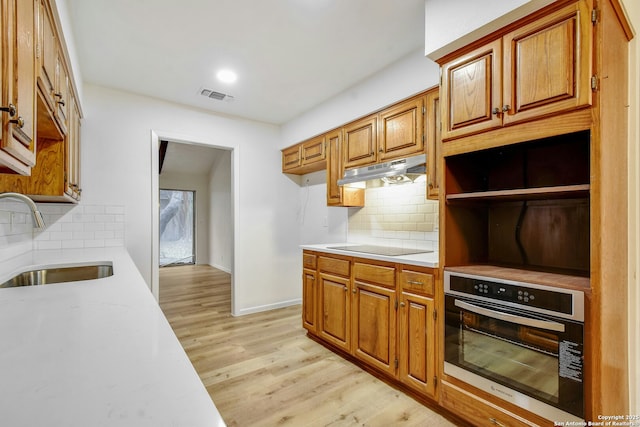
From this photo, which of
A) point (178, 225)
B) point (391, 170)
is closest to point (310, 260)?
point (391, 170)

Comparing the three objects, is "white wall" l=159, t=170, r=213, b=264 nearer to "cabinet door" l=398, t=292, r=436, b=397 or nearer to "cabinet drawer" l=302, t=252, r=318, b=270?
"cabinet drawer" l=302, t=252, r=318, b=270

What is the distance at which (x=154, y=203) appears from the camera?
3.21 m

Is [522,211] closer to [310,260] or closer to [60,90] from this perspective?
[310,260]

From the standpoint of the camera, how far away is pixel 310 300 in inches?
120

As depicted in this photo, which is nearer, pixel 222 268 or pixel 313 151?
pixel 313 151

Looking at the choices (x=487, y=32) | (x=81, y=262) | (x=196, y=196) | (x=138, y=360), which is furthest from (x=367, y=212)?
(x=196, y=196)

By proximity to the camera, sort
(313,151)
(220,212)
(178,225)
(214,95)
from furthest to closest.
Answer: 1. (178,225)
2. (220,212)
3. (313,151)
4. (214,95)

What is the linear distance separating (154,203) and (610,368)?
3623 millimetres

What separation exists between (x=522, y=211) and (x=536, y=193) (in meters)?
0.49

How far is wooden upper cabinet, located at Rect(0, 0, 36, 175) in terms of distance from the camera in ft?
2.76

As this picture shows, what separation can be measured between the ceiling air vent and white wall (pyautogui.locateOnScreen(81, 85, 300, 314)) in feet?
1.37

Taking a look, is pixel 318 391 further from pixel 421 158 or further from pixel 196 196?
pixel 196 196

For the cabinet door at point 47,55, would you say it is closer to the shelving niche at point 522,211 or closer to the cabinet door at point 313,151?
the shelving niche at point 522,211

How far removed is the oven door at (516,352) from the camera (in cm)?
135
